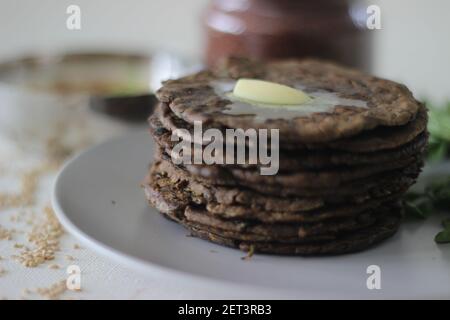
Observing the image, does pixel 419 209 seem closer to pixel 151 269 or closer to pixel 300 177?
pixel 300 177

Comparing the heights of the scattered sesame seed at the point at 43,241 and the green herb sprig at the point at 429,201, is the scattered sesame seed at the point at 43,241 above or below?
below

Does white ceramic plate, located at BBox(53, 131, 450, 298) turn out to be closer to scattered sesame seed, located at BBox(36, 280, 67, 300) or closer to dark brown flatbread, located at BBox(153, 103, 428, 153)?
scattered sesame seed, located at BBox(36, 280, 67, 300)

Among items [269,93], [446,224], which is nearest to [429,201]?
[446,224]

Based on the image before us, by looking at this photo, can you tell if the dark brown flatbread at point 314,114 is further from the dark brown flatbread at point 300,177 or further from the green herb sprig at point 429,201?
the green herb sprig at point 429,201

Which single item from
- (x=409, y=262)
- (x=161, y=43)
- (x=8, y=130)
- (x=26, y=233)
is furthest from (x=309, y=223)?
(x=161, y=43)

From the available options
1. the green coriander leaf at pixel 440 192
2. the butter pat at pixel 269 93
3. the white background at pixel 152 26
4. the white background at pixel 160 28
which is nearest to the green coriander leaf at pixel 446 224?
the green coriander leaf at pixel 440 192

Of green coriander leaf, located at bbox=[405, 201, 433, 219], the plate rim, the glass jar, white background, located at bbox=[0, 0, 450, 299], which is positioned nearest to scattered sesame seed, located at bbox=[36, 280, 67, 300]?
the plate rim
